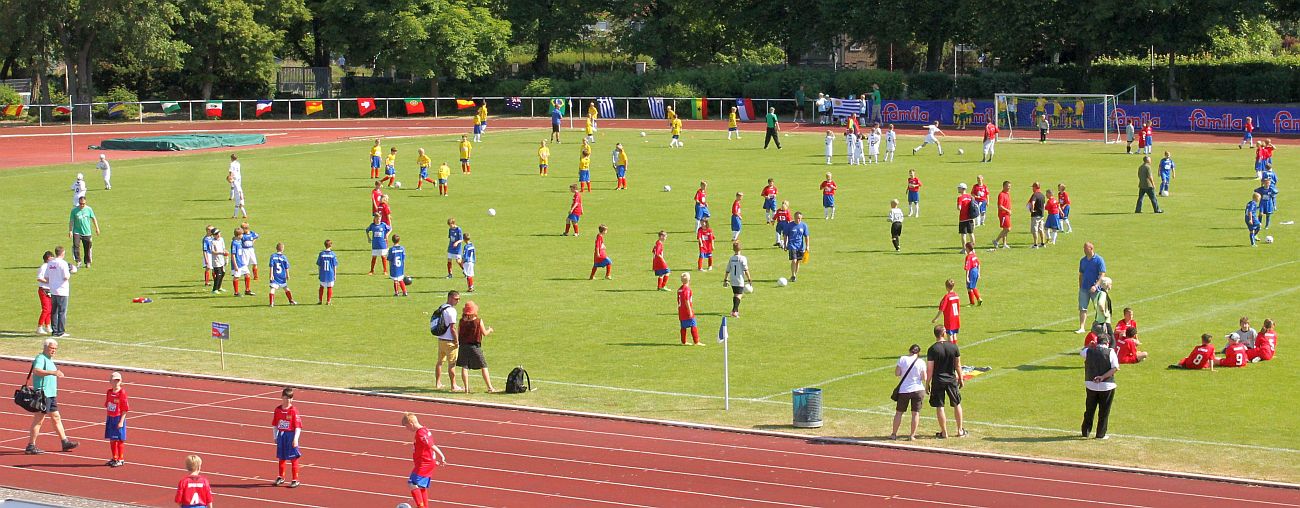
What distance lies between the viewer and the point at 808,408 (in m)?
20.4

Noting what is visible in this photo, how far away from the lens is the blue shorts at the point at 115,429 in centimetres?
1855

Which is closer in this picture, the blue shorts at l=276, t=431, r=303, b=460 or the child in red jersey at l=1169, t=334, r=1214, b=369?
the blue shorts at l=276, t=431, r=303, b=460

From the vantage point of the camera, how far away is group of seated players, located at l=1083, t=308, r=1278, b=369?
23453mm

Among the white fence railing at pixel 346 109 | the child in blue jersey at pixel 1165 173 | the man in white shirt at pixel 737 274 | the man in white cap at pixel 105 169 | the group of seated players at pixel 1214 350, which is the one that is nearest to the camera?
the group of seated players at pixel 1214 350

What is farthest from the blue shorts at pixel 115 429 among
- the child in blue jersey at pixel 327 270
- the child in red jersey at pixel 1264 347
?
the child in red jersey at pixel 1264 347

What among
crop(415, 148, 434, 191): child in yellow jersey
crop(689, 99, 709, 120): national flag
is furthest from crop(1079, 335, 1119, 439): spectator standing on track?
crop(689, 99, 709, 120): national flag

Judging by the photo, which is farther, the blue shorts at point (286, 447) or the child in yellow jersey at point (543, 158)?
the child in yellow jersey at point (543, 158)

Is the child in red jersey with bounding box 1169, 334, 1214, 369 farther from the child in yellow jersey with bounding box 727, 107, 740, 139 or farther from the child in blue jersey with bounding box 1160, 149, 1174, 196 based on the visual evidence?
the child in yellow jersey with bounding box 727, 107, 740, 139

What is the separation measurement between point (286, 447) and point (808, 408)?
22.8 feet

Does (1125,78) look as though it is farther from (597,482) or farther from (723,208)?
(597,482)

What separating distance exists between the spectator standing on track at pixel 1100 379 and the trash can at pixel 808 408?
3.48 m

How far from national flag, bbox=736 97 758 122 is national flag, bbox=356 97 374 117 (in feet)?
71.4

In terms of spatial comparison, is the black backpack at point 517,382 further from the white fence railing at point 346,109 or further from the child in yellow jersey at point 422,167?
the white fence railing at point 346,109

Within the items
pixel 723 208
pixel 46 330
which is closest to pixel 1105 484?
pixel 46 330
